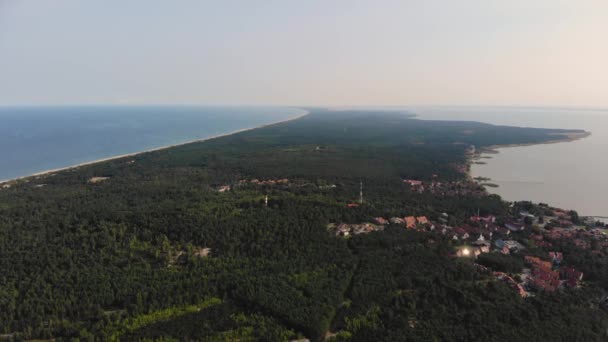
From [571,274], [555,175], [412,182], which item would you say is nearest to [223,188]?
[412,182]

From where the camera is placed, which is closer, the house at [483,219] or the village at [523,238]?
the village at [523,238]

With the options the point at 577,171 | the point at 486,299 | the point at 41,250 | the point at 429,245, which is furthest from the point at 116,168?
the point at 577,171

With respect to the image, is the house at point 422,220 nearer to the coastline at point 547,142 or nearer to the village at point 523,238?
the village at point 523,238

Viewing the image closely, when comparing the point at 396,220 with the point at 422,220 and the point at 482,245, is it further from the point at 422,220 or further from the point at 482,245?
the point at 482,245

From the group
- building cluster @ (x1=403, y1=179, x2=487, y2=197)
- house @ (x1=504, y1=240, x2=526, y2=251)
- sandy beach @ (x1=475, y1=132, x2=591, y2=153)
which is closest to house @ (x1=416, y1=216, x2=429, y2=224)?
house @ (x1=504, y1=240, x2=526, y2=251)

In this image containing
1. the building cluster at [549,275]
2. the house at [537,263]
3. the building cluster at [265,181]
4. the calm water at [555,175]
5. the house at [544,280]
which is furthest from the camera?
the building cluster at [265,181]

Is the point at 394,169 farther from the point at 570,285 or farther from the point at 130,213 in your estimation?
the point at 130,213

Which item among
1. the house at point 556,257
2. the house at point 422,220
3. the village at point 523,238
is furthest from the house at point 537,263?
the house at point 422,220
